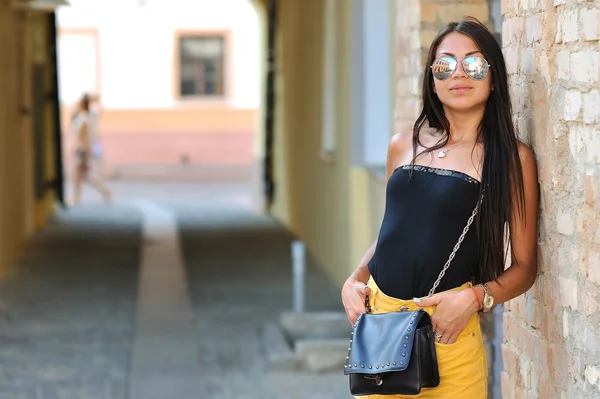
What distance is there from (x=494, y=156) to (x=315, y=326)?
543 centimetres

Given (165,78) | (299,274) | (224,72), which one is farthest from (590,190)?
(224,72)

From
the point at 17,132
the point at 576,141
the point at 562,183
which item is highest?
the point at 576,141

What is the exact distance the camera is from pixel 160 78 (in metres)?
30.7

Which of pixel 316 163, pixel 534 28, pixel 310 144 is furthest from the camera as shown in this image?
pixel 310 144

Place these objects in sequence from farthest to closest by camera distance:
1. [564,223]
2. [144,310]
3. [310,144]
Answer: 1. [310,144]
2. [144,310]
3. [564,223]

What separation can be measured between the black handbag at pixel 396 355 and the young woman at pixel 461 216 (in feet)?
0.14

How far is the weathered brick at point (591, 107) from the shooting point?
10.6 ft

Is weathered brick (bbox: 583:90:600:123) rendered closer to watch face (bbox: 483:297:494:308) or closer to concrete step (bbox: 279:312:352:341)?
watch face (bbox: 483:297:494:308)

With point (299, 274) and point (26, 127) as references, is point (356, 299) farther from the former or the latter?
point (26, 127)

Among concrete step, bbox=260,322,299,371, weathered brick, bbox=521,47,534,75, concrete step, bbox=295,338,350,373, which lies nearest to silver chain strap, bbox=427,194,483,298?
weathered brick, bbox=521,47,534,75

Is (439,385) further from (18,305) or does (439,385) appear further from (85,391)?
(18,305)

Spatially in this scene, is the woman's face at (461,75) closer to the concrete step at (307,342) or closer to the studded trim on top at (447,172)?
the studded trim on top at (447,172)

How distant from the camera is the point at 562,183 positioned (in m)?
3.47

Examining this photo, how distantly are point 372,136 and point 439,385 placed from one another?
647 cm
